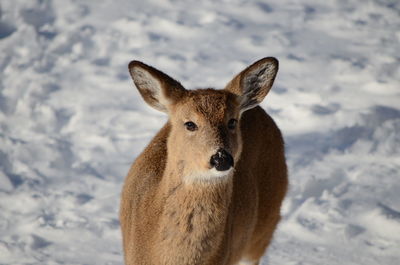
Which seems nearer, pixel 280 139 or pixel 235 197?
pixel 235 197

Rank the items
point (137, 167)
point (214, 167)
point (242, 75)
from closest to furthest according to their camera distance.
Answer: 1. point (214, 167)
2. point (242, 75)
3. point (137, 167)

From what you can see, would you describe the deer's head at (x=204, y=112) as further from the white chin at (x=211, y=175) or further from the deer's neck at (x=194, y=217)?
the deer's neck at (x=194, y=217)

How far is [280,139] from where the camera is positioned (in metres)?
9.55

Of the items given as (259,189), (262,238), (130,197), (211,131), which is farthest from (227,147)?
(262,238)

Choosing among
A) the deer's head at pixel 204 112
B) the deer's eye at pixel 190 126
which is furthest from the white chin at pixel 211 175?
the deer's eye at pixel 190 126

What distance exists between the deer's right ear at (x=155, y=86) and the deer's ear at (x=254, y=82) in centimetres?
62

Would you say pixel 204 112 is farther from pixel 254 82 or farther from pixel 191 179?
pixel 254 82

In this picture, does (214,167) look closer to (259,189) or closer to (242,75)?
(242,75)

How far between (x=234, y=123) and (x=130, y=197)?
160 cm

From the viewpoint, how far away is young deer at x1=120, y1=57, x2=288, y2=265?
→ 666 centimetres

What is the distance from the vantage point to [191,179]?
6688mm

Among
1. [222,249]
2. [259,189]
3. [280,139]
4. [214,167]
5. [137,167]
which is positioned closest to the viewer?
[214,167]

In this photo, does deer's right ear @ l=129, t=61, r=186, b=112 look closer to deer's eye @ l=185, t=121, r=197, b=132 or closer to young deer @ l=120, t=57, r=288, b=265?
young deer @ l=120, t=57, r=288, b=265

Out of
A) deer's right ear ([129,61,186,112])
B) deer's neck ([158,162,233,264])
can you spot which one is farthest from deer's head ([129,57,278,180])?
deer's neck ([158,162,233,264])
